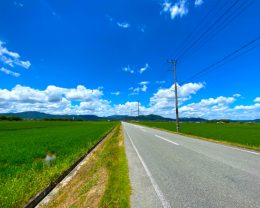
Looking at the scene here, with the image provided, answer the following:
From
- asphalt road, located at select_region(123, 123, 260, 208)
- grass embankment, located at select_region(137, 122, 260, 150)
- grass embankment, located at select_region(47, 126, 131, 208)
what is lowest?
grass embankment, located at select_region(47, 126, 131, 208)

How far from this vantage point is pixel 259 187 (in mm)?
6355

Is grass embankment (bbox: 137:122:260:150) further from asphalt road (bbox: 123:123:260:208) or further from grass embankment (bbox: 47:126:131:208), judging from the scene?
grass embankment (bbox: 47:126:131:208)

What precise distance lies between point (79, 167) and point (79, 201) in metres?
5.48

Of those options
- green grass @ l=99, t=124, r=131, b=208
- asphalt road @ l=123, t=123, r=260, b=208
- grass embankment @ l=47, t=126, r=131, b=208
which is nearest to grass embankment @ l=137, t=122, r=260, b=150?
asphalt road @ l=123, t=123, r=260, b=208

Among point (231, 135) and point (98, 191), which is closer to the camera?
point (98, 191)

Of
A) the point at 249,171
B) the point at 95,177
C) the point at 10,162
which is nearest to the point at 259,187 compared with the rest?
the point at 249,171

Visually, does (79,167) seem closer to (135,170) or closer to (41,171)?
(41,171)

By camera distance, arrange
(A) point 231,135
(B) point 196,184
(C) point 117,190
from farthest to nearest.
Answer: (A) point 231,135 < (B) point 196,184 < (C) point 117,190

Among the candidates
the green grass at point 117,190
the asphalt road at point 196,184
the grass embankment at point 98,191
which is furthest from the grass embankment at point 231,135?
the grass embankment at point 98,191

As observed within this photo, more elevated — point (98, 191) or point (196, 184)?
point (196, 184)

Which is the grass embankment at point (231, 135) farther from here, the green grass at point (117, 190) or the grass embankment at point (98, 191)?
the grass embankment at point (98, 191)

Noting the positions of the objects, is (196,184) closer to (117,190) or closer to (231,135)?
(117,190)

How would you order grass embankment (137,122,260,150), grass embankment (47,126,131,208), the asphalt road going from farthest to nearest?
grass embankment (137,122,260,150)
grass embankment (47,126,131,208)
the asphalt road

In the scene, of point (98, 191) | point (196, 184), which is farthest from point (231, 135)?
point (98, 191)
